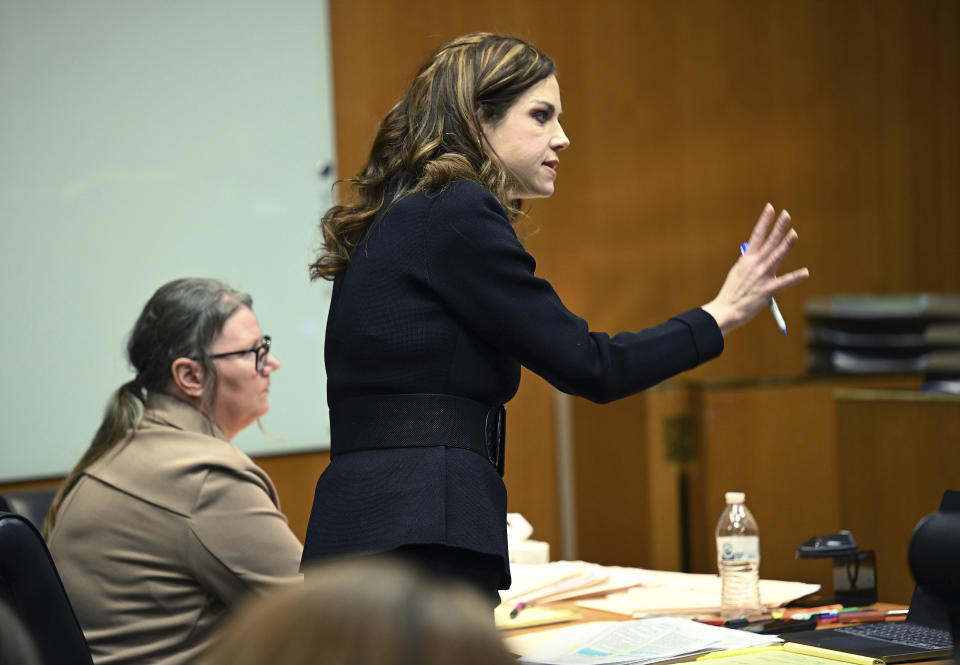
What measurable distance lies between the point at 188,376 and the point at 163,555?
0.41 m

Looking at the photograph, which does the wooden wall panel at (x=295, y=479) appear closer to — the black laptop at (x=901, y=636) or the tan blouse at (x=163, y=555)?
the tan blouse at (x=163, y=555)

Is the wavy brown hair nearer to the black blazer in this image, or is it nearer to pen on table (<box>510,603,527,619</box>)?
the black blazer

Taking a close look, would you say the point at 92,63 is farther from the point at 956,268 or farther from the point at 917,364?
the point at 956,268

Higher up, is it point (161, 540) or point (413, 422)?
point (413, 422)

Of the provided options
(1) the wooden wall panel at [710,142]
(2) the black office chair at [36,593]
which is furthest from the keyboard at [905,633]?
(1) the wooden wall panel at [710,142]

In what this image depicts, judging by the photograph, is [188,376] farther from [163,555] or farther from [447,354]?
[447,354]

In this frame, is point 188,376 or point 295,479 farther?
point 295,479

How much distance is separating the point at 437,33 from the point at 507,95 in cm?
245

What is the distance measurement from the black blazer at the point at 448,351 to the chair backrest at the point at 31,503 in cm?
94

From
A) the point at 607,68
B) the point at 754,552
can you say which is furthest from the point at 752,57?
the point at 754,552

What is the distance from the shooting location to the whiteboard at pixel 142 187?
10.5 ft

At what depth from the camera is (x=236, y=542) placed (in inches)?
77.4

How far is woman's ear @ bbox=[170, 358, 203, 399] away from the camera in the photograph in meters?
2.26

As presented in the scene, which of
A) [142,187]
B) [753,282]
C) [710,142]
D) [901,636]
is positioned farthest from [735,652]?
[710,142]
